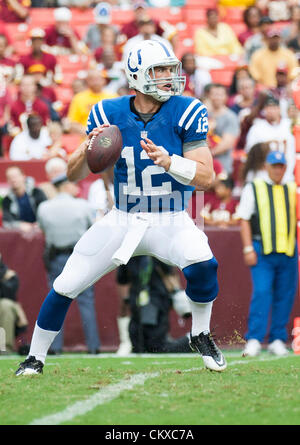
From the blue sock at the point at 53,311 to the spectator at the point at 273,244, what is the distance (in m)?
2.45

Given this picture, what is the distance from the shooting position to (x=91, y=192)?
28.2ft

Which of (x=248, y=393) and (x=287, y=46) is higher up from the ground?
(x=287, y=46)

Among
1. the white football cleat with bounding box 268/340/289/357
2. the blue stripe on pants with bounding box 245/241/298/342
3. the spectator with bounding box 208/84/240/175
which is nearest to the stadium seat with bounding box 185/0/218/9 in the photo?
the spectator with bounding box 208/84/240/175

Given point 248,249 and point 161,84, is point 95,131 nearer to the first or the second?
point 161,84

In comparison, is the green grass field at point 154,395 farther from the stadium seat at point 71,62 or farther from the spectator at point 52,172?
the stadium seat at point 71,62

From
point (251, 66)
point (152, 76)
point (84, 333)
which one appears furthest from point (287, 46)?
point (152, 76)

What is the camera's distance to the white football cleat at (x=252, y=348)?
6.82 m

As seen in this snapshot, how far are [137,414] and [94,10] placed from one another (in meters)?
10.4

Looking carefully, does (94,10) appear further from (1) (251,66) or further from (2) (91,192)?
(2) (91,192)

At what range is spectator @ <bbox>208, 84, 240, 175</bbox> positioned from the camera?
31.2 feet

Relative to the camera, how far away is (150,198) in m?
4.95

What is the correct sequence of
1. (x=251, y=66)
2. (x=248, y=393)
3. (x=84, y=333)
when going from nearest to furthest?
(x=248, y=393) < (x=84, y=333) < (x=251, y=66)

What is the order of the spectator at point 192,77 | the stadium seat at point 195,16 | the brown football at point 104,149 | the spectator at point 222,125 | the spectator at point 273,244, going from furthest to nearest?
the stadium seat at point 195,16 → the spectator at point 192,77 → the spectator at point 222,125 → the spectator at point 273,244 → the brown football at point 104,149

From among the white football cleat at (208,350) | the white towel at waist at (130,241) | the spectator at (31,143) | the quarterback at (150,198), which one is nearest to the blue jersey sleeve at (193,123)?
the quarterback at (150,198)
